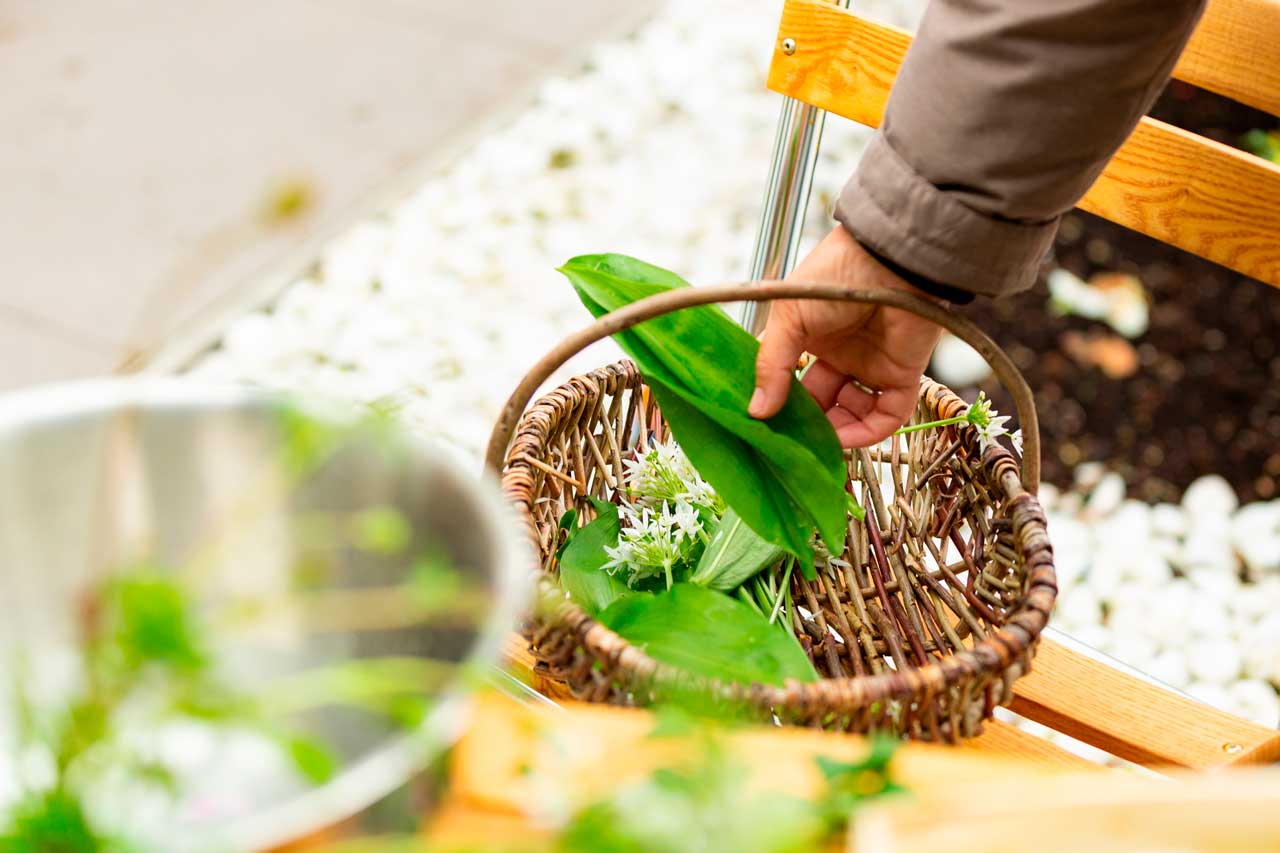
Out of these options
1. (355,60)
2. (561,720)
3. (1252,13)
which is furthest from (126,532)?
(355,60)

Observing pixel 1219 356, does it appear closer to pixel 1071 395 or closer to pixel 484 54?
pixel 1071 395

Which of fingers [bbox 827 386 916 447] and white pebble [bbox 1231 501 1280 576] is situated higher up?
fingers [bbox 827 386 916 447]

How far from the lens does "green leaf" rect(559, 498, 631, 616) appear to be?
32.1 inches

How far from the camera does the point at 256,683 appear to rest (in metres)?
0.45

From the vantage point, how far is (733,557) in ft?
2.84

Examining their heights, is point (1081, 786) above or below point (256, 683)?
above

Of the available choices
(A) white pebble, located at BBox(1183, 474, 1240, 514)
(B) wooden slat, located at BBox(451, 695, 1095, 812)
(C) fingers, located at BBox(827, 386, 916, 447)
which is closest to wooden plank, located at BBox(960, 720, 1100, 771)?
(C) fingers, located at BBox(827, 386, 916, 447)

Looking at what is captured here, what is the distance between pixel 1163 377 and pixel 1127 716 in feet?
3.36

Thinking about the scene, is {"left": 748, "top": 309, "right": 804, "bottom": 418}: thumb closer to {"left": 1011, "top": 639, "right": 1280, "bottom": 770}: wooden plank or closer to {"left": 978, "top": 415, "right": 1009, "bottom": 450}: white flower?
{"left": 978, "top": 415, "right": 1009, "bottom": 450}: white flower

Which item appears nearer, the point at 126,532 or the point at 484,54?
the point at 126,532

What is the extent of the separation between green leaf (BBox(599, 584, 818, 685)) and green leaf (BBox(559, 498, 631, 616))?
3 cm

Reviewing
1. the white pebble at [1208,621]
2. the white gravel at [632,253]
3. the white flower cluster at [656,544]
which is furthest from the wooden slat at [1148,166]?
the white pebble at [1208,621]

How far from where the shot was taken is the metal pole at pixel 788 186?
3.50 ft

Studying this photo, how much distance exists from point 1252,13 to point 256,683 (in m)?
0.92
